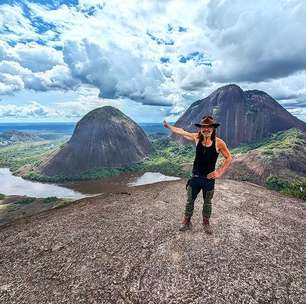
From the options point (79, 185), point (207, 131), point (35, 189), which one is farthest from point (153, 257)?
point (35, 189)

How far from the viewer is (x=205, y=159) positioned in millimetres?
8406

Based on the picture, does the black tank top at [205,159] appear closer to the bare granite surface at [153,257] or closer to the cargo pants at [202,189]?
the cargo pants at [202,189]

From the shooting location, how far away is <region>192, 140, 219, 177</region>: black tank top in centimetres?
834

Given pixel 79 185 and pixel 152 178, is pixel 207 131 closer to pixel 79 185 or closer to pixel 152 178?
pixel 152 178

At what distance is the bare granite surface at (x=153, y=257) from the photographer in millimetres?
6551

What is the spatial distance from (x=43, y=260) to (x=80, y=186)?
167 metres

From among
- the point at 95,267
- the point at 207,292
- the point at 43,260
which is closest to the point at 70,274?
the point at 95,267

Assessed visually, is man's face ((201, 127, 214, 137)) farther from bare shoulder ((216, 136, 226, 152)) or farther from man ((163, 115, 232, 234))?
bare shoulder ((216, 136, 226, 152))

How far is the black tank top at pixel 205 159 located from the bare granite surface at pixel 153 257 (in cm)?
239

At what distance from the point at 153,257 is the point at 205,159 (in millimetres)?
3437

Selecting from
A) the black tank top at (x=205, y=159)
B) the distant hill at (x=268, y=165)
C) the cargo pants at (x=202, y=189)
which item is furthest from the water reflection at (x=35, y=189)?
the black tank top at (x=205, y=159)

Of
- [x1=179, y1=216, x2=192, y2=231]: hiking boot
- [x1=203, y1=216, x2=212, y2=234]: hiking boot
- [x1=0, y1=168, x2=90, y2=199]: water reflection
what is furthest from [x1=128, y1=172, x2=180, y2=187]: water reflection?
[x1=203, y1=216, x2=212, y2=234]: hiking boot

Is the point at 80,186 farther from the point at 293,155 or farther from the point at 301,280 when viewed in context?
the point at 301,280

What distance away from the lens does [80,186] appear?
168 metres
